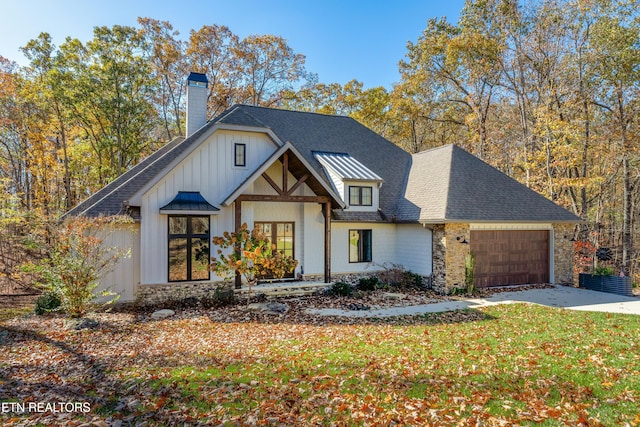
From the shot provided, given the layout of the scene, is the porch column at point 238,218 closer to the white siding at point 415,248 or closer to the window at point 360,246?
the window at point 360,246

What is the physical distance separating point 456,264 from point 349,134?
9.07 m

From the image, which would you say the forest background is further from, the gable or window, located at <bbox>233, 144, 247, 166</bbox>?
window, located at <bbox>233, 144, 247, 166</bbox>

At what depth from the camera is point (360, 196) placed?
1536 centimetres

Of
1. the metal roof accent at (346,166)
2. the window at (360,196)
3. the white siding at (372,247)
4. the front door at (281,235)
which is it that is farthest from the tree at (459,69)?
the front door at (281,235)

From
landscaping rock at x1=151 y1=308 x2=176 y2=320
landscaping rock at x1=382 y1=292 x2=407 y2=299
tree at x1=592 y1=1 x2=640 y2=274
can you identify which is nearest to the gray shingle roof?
landscaping rock at x1=382 y1=292 x2=407 y2=299

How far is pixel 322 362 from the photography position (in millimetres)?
6324

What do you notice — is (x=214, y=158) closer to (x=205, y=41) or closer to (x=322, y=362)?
(x=322, y=362)

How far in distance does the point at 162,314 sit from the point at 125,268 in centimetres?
253

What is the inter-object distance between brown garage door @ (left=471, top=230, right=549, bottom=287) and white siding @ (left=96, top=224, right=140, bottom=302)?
40.9 feet

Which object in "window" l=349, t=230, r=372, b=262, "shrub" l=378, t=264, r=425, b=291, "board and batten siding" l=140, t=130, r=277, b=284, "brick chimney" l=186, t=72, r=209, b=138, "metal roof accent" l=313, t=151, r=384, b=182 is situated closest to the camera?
"board and batten siding" l=140, t=130, r=277, b=284

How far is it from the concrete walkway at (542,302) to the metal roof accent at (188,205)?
490 cm

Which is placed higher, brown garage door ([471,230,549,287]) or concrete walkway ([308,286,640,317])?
brown garage door ([471,230,549,287])

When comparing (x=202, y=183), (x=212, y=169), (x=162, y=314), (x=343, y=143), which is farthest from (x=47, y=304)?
(x=343, y=143)

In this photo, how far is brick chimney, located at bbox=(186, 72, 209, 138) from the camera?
1625cm
